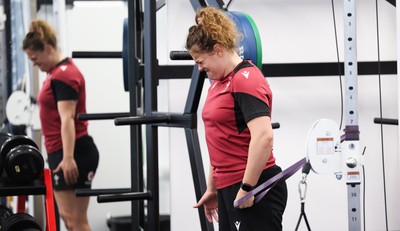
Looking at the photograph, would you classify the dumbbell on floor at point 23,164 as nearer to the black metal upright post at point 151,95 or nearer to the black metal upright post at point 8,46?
the black metal upright post at point 151,95

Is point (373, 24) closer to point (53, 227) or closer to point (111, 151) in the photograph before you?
point (53, 227)

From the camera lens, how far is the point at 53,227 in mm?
2982

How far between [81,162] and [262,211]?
2.27m

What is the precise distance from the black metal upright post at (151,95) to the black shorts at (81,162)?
1.33 m

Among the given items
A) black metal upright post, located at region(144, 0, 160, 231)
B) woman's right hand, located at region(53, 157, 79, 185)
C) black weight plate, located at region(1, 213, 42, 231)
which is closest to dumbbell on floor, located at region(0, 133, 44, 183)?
black weight plate, located at region(1, 213, 42, 231)

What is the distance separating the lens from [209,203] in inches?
123

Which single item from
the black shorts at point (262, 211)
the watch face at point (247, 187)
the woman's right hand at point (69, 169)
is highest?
the watch face at point (247, 187)

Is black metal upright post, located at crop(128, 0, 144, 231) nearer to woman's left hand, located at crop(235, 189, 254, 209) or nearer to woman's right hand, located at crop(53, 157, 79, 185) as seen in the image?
woman's right hand, located at crop(53, 157, 79, 185)

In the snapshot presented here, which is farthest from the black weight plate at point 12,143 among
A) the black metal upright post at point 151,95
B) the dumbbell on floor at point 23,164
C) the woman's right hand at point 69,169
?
the woman's right hand at point 69,169

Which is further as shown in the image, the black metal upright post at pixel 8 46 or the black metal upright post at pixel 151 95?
the black metal upright post at pixel 8 46

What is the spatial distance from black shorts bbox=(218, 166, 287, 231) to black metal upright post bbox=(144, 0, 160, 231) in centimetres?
71

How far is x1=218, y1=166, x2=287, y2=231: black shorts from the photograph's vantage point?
2.72 meters

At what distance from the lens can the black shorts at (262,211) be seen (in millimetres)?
2725

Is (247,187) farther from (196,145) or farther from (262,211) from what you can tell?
(196,145)
